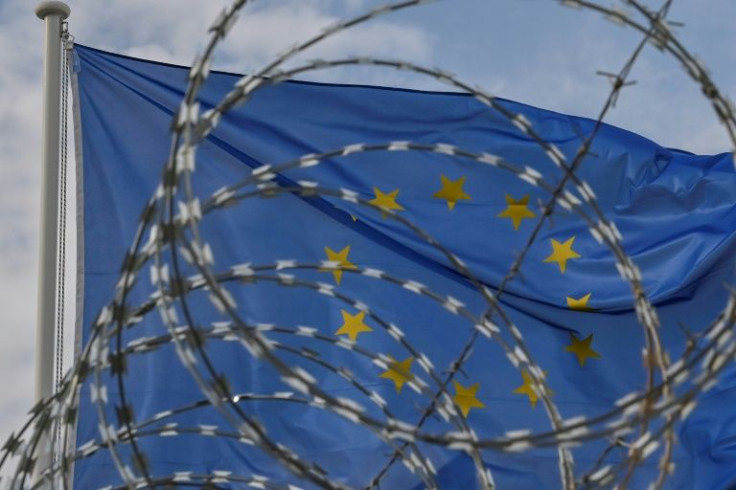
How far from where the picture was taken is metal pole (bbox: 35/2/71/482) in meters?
9.50

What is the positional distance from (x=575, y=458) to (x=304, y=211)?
2868 millimetres

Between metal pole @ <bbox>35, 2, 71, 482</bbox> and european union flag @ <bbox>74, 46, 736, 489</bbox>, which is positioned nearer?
metal pole @ <bbox>35, 2, 71, 482</bbox>

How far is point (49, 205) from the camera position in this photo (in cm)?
1008

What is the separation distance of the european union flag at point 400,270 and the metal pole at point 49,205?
1.83ft

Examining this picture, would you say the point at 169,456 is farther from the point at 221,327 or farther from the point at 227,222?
the point at 221,327

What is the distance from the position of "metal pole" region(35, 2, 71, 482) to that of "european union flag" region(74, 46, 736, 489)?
559mm

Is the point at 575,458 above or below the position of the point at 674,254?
below

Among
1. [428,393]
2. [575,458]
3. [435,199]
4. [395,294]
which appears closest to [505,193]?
[435,199]

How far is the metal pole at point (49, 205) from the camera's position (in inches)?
374

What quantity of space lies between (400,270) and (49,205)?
2.83m

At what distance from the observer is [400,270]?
11.3 meters

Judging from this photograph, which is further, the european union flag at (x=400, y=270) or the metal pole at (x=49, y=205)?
the european union flag at (x=400, y=270)

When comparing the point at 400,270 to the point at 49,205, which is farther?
the point at 400,270

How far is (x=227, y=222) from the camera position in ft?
35.8
